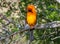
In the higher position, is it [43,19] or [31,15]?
[31,15]

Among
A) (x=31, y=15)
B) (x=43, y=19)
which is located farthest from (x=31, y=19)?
(x=43, y=19)

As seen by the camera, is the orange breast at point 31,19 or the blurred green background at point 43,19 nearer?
the orange breast at point 31,19

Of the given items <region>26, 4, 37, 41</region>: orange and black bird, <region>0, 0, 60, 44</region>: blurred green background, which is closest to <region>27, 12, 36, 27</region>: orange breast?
<region>26, 4, 37, 41</region>: orange and black bird

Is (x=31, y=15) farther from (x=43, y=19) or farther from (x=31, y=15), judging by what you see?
(x=43, y=19)

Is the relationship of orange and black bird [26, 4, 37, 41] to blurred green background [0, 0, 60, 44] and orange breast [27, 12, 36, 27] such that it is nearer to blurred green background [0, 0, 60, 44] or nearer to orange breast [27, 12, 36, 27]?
orange breast [27, 12, 36, 27]

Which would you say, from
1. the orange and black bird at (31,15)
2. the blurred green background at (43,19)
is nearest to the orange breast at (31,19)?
the orange and black bird at (31,15)

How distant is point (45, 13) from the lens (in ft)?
13.9

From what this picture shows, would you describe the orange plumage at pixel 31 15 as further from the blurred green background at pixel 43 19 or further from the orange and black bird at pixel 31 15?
the blurred green background at pixel 43 19

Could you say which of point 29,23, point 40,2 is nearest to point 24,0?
point 40,2

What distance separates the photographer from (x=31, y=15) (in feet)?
11.1

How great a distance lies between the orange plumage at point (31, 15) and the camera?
11.0 ft

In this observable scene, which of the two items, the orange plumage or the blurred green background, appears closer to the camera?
the orange plumage

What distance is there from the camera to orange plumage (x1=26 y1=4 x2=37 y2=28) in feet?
11.0

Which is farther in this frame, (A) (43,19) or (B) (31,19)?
(A) (43,19)
